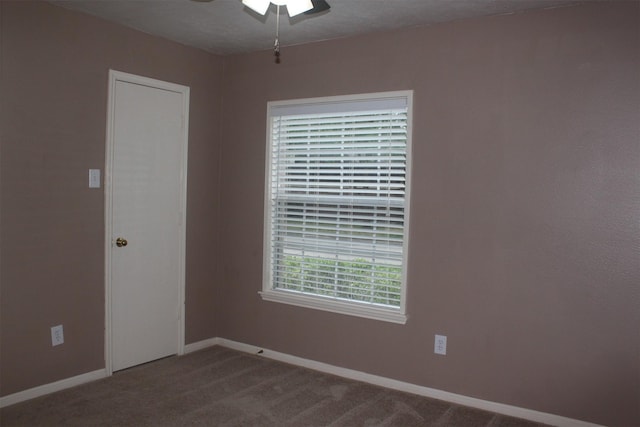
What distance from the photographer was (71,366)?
3424 millimetres

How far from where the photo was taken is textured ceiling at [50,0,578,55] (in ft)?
9.91

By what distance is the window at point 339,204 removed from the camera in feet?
11.7

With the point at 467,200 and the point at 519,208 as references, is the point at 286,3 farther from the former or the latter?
the point at 519,208

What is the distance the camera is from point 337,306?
149 inches

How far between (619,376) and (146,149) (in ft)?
11.2

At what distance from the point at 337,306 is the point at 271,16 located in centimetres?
207

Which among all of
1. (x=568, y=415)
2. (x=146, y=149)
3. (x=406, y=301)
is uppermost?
(x=146, y=149)

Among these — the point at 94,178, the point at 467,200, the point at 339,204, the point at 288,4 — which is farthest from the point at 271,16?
the point at 467,200

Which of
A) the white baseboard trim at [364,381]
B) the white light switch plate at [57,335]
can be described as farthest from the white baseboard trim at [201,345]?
the white light switch plate at [57,335]

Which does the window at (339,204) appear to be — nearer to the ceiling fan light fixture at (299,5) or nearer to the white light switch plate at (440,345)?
the white light switch plate at (440,345)

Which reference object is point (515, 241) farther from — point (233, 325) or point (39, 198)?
point (39, 198)

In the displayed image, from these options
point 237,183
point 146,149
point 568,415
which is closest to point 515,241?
point 568,415

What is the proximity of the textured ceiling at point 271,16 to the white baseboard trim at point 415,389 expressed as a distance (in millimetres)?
2411

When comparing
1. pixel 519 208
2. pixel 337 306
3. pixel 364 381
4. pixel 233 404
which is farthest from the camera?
pixel 337 306
